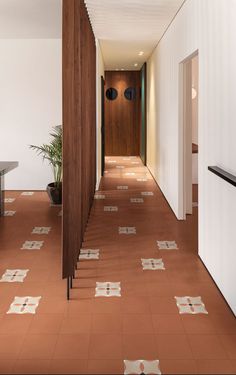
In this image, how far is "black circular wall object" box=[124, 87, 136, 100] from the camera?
16.5m

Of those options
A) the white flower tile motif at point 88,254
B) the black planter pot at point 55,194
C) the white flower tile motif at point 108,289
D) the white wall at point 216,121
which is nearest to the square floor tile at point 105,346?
the white flower tile motif at point 108,289

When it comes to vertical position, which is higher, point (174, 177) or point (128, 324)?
point (174, 177)

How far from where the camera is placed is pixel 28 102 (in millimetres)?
9070

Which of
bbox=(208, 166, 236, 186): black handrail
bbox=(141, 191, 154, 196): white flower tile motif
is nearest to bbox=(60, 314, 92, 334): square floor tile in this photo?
bbox=(208, 166, 236, 186): black handrail

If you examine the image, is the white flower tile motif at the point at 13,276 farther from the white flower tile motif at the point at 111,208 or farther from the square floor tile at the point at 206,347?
the white flower tile motif at the point at 111,208

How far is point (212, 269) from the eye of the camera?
4.42m

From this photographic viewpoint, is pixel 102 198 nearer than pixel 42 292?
No

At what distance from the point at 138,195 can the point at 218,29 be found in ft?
16.4

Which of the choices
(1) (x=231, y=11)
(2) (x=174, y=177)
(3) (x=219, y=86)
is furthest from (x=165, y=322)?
(2) (x=174, y=177)

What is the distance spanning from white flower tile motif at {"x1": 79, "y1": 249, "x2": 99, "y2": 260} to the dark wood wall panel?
11415 millimetres

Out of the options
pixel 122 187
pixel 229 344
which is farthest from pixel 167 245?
pixel 122 187

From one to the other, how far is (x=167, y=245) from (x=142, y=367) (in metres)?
2.73

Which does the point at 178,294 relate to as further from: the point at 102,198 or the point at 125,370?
the point at 102,198

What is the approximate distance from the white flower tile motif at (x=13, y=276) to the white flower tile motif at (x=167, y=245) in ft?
5.13
